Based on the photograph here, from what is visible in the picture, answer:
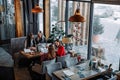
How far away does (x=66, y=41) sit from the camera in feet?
22.9

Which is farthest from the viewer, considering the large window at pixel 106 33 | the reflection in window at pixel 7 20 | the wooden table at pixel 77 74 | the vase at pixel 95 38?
the reflection in window at pixel 7 20

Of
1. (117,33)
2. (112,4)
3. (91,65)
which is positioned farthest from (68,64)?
(112,4)

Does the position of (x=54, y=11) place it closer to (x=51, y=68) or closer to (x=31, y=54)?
(x=31, y=54)

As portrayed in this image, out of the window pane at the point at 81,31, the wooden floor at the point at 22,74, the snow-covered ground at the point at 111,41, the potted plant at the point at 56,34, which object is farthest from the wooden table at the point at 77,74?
the potted plant at the point at 56,34

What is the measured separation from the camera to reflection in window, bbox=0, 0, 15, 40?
34.2ft

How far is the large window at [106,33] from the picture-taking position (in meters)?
6.30

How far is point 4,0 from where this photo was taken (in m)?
10.4

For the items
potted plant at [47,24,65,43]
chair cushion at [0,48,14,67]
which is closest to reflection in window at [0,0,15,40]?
chair cushion at [0,48,14,67]

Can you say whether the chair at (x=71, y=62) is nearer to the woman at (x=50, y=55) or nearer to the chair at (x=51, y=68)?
the chair at (x=51, y=68)

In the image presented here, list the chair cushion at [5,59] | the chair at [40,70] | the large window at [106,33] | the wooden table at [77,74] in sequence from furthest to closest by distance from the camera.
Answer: the chair cushion at [5,59]
the chair at [40,70]
the large window at [106,33]
the wooden table at [77,74]

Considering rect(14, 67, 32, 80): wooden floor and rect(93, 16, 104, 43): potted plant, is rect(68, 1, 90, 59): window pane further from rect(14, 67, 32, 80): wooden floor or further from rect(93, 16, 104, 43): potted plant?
rect(14, 67, 32, 80): wooden floor

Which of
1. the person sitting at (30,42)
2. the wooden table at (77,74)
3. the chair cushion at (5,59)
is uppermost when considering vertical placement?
the person sitting at (30,42)

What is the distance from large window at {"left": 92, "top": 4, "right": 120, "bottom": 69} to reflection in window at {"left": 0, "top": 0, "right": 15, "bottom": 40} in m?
5.34

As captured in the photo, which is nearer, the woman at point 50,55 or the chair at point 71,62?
the chair at point 71,62
